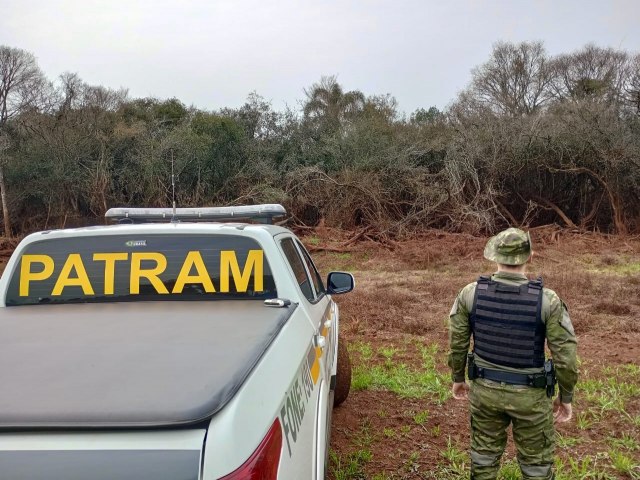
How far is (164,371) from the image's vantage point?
1.62m

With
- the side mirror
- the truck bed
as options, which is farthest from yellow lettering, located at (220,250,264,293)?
the side mirror

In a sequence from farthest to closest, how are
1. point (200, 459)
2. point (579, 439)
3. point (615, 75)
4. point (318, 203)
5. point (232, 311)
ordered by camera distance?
point (615, 75) → point (318, 203) → point (579, 439) → point (232, 311) → point (200, 459)

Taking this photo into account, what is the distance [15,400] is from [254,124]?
21.1 metres

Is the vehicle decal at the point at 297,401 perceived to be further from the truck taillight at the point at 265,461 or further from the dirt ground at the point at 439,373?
the dirt ground at the point at 439,373

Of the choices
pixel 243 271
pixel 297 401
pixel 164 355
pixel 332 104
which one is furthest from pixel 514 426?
pixel 332 104

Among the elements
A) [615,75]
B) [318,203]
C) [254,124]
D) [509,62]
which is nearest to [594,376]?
[318,203]

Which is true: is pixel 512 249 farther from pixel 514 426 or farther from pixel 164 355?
pixel 164 355

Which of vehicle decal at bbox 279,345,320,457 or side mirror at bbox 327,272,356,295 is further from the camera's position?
side mirror at bbox 327,272,356,295

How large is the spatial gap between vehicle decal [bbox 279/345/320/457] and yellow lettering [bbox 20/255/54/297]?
1.68 m

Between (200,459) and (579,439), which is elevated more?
(200,459)

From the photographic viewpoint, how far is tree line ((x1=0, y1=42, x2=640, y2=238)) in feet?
56.9

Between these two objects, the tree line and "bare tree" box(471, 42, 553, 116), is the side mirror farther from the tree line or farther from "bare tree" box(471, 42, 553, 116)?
"bare tree" box(471, 42, 553, 116)

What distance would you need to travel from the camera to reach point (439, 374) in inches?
209

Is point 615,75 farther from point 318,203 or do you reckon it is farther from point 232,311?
point 232,311
